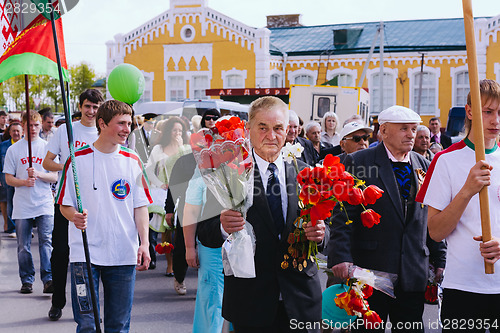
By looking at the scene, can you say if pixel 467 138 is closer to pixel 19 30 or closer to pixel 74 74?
pixel 19 30

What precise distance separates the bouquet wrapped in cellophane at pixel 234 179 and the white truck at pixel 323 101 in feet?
50.5

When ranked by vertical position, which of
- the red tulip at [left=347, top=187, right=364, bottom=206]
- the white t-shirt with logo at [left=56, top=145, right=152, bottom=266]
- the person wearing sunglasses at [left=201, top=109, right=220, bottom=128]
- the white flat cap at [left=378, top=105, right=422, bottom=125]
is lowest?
the white t-shirt with logo at [left=56, top=145, right=152, bottom=266]

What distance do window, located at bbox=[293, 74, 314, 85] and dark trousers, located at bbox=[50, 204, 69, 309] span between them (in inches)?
1304

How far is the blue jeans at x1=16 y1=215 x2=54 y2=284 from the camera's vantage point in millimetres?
8469

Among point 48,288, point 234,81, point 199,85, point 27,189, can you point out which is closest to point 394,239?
point 48,288

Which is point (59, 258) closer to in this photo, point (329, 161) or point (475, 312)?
point (329, 161)

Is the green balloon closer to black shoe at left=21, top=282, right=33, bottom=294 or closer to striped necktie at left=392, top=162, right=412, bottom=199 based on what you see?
black shoe at left=21, top=282, right=33, bottom=294

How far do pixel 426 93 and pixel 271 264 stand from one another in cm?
3578

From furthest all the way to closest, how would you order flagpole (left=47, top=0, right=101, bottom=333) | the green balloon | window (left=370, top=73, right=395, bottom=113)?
window (left=370, top=73, right=395, bottom=113)
the green balloon
flagpole (left=47, top=0, right=101, bottom=333)

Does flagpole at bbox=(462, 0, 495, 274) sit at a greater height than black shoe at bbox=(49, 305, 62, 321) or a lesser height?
greater

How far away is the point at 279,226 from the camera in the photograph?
161 inches

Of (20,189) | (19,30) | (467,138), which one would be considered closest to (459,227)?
(467,138)

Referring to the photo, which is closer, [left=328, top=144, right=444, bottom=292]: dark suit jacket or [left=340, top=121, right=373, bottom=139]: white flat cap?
[left=328, top=144, right=444, bottom=292]: dark suit jacket

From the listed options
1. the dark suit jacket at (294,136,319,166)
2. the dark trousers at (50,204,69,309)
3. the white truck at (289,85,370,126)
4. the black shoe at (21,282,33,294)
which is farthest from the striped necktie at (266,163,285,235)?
the white truck at (289,85,370,126)
